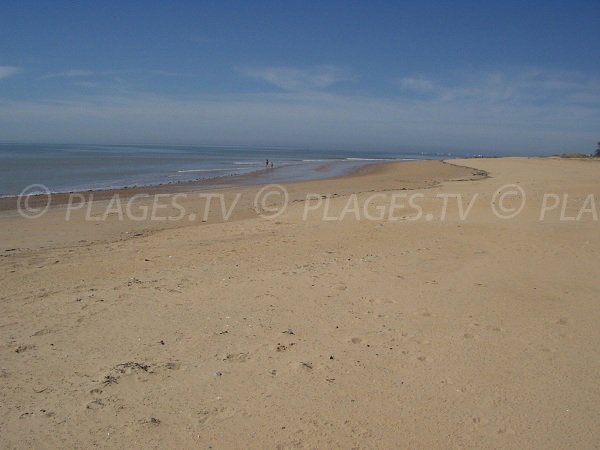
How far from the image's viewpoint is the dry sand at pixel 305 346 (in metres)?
3.15

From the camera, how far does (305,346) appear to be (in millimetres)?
4258

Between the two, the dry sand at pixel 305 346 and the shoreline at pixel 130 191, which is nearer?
the dry sand at pixel 305 346

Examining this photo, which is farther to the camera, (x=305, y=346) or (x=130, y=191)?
(x=130, y=191)

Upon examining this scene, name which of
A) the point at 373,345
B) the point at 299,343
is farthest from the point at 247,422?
the point at 373,345

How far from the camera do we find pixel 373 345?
430cm

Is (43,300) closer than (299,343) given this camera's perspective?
No

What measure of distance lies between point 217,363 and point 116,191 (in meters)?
17.0

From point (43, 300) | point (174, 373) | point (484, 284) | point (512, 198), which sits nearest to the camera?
point (174, 373)

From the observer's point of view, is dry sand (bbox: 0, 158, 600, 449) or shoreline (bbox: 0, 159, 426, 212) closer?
dry sand (bbox: 0, 158, 600, 449)

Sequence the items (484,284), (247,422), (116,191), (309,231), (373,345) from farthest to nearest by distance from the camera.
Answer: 1. (116,191)
2. (309,231)
3. (484,284)
4. (373,345)
5. (247,422)

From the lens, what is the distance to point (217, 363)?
155 inches

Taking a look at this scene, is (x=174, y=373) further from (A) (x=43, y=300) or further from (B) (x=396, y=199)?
(B) (x=396, y=199)

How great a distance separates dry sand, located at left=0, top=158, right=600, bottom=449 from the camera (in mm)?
3154

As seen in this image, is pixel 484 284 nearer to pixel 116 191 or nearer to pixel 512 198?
pixel 512 198
